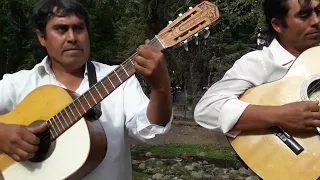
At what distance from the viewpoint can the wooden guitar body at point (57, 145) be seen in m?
2.08

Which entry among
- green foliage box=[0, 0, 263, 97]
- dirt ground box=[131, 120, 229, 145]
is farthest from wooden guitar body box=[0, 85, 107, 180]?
green foliage box=[0, 0, 263, 97]

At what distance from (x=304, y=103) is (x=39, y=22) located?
4.39ft

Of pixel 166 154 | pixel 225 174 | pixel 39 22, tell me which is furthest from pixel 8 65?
pixel 39 22

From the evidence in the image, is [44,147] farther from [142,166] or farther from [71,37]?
[142,166]

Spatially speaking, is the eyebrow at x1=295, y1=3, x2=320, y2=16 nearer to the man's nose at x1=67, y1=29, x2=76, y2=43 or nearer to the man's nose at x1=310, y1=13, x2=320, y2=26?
the man's nose at x1=310, y1=13, x2=320, y2=26

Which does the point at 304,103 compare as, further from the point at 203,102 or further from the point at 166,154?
the point at 166,154

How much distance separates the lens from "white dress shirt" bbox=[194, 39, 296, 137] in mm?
2090

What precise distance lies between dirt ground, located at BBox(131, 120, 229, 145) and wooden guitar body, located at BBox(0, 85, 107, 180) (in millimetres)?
7553

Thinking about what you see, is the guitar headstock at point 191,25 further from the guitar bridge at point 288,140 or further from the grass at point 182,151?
the grass at point 182,151

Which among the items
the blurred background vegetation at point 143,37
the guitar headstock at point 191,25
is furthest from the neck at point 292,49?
the blurred background vegetation at point 143,37

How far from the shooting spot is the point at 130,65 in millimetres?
1954

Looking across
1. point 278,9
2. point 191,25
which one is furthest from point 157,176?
point 191,25

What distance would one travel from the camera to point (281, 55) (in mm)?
2164

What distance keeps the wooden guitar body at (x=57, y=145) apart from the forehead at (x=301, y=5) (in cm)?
101
